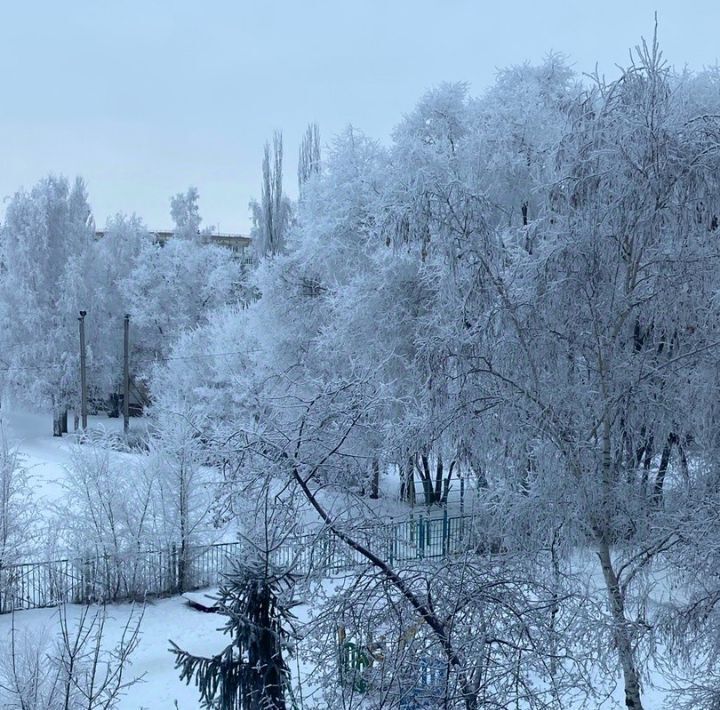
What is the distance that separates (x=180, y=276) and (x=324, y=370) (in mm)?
20096

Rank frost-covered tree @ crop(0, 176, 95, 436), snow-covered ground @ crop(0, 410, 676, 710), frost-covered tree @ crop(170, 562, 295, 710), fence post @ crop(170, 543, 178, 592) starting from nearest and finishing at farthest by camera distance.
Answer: frost-covered tree @ crop(170, 562, 295, 710), snow-covered ground @ crop(0, 410, 676, 710), fence post @ crop(170, 543, 178, 592), frost-covered tree @ crop(0, 176, 95, 436)

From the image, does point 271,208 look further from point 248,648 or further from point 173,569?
point 248,648

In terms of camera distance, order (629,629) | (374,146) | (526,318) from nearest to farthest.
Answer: (629,629), (526,318), (374,146)

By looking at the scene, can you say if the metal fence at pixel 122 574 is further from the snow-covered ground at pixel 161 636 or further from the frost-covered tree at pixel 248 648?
the frost-covered tree at pixel 248 648

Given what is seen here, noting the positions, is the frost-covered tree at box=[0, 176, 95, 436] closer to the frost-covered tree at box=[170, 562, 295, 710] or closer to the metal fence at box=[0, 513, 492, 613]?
the metal fence at box=[0, 513, 492, 613]

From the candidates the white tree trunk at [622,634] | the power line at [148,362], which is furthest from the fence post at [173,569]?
the power line at [148,362]

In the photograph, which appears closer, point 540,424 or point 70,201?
point 540,424

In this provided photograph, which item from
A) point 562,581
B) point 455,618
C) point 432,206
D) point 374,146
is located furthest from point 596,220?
point 374,146

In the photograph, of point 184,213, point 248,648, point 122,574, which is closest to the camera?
point 248,648

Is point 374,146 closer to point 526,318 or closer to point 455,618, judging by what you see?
point 526,318

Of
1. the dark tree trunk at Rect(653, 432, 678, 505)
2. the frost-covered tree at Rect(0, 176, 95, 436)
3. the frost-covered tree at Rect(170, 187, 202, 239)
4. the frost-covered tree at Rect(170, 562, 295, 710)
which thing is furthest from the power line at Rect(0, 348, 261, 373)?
the frost-covered tree at Rect(170, 562, 295, 710)

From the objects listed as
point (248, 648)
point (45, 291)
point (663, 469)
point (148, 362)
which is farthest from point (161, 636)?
point (148, 362)

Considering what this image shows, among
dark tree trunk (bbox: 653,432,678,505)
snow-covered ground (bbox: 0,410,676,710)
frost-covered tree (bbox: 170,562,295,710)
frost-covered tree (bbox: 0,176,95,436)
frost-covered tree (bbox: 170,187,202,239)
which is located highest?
frost-covered tree (bbox: 170,187,202,239)

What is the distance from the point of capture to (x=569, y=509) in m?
7.32
